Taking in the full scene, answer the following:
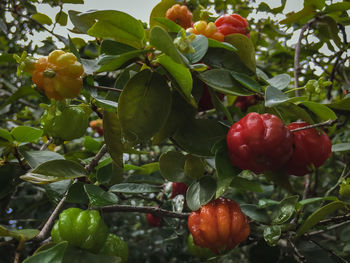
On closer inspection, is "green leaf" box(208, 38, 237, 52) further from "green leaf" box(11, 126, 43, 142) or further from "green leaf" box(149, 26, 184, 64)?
"green leaf" box(11, 126, 43, 142)

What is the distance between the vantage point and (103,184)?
109 cm

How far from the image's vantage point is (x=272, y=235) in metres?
0.98

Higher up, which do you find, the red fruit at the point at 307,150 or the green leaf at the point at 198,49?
the green leaf at the point at 198,49

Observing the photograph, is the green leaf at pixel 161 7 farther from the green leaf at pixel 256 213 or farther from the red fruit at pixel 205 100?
the green leaf at pixel 256 213

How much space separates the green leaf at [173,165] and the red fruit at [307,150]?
0.32 m

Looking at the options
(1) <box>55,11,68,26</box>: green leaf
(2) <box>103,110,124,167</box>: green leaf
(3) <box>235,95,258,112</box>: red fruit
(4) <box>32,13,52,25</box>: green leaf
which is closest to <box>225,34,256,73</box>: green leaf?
(2) <box>103,110,124,167</box>: green leaf

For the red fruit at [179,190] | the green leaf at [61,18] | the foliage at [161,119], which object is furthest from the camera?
the green leaf at [61,18]

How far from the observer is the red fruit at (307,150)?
74 centimetres

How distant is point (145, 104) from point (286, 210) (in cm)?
58

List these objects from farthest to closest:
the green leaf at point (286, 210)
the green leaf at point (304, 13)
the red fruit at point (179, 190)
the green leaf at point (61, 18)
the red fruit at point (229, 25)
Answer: the green leaf at point (61, 18)
the red fruit at point (179, 190)
the green leaf at point (304, 13)
the green leaf at point (286, 210)
the red fruit at point (229, 25)

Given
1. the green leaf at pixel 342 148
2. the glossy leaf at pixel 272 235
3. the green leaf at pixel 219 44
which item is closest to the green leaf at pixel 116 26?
the green leaf at pixel 219 44

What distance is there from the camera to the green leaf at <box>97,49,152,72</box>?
600 mm

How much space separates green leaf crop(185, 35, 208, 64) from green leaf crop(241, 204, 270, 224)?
0.62 metres

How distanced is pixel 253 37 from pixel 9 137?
1210 mm
